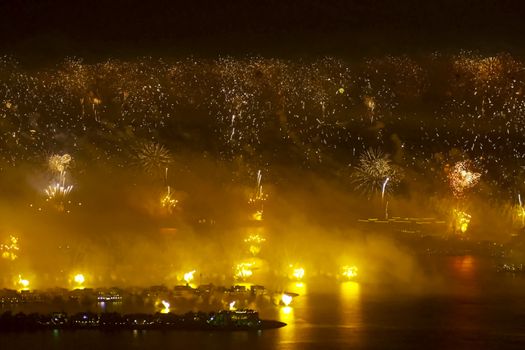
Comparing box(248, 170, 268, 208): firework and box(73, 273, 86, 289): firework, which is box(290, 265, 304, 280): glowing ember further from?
box(73, 273, 86, 289): firework

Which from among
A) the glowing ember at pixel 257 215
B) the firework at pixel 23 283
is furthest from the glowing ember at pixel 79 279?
the glowing ember at pixel 257 215

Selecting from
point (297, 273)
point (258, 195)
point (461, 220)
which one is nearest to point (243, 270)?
point (297, 273)

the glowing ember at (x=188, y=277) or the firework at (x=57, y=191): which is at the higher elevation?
the firework at (x=57, y=191)

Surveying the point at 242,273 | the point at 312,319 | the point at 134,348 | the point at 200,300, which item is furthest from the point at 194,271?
the point at 134,348

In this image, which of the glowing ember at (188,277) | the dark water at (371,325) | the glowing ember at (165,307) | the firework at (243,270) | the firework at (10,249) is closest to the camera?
the dark water at (371,325)

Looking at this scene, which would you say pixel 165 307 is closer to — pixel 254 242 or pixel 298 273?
pixel 298 273

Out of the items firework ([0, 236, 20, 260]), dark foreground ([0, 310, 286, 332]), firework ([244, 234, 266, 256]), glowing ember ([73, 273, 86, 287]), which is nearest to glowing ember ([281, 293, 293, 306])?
dark foreground ([0, 310, 286, 332])

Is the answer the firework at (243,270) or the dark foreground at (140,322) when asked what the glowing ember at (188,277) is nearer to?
the firework at (243,270)

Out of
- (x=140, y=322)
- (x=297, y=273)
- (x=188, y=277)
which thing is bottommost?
(x=140, y=322)
